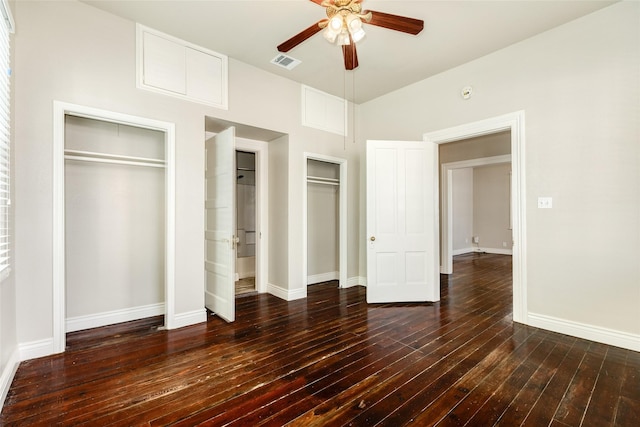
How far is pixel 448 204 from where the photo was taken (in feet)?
19.9

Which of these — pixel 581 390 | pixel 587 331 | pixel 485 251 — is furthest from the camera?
pixel 485 251

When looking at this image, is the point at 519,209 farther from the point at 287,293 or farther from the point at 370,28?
the point at 287,293

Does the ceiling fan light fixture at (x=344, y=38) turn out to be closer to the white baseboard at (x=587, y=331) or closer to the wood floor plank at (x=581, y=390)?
the wood floor plank at (x=581, y=390)

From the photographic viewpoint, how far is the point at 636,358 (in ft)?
8.09

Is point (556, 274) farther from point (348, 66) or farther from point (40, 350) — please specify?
point (40, 350)

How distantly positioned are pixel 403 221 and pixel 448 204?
2491 millimetres

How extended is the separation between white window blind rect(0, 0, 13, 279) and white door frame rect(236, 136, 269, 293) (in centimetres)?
268

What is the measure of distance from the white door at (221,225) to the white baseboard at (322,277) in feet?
5.88

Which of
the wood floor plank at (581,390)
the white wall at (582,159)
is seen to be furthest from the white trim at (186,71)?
Answer: the wood floor plank at (581,390)

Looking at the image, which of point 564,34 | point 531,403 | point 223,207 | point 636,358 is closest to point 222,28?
point 223,207

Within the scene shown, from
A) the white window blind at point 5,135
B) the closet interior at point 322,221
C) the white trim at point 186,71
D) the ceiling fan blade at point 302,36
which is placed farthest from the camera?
the closet interior at point 322,221

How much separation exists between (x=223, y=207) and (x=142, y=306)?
154 centimetres

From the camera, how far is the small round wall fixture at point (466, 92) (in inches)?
145

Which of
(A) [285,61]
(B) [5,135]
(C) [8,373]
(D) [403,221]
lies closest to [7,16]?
(B) [5,135]
